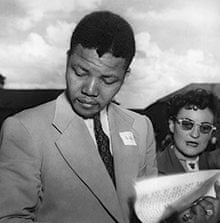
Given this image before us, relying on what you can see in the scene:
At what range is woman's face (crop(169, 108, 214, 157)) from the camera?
4.97 feet

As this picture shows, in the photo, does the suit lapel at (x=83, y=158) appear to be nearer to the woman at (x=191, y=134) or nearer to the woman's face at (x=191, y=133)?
the woman at (x=191, y=134)

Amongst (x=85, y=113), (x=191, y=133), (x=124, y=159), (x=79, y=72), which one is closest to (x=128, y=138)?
(x=124, y=159)

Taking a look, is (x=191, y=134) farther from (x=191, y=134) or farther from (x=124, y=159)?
(x=124, y=159)

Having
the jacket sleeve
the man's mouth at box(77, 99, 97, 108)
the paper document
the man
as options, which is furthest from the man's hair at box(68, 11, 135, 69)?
the paper document

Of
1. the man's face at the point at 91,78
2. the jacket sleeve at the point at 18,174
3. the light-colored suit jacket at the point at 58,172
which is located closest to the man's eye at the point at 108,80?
the man's face at the point at 91,78

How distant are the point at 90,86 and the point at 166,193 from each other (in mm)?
369

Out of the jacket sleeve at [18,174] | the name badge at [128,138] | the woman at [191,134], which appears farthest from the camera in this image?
the woman at [191,134]

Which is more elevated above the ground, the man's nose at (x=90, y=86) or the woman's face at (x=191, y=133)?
the man's nose at (x=90, y=86)

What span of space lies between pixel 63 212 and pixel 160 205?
Answer: 27 cm

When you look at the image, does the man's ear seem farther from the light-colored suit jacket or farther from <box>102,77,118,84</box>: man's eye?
<box>102,77,118,84</box>: man's eye

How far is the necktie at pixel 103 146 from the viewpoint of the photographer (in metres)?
1.12

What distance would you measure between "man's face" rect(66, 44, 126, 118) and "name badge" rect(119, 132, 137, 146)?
15cm

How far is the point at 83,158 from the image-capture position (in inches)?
42.1

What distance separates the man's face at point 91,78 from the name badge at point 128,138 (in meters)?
0.15
